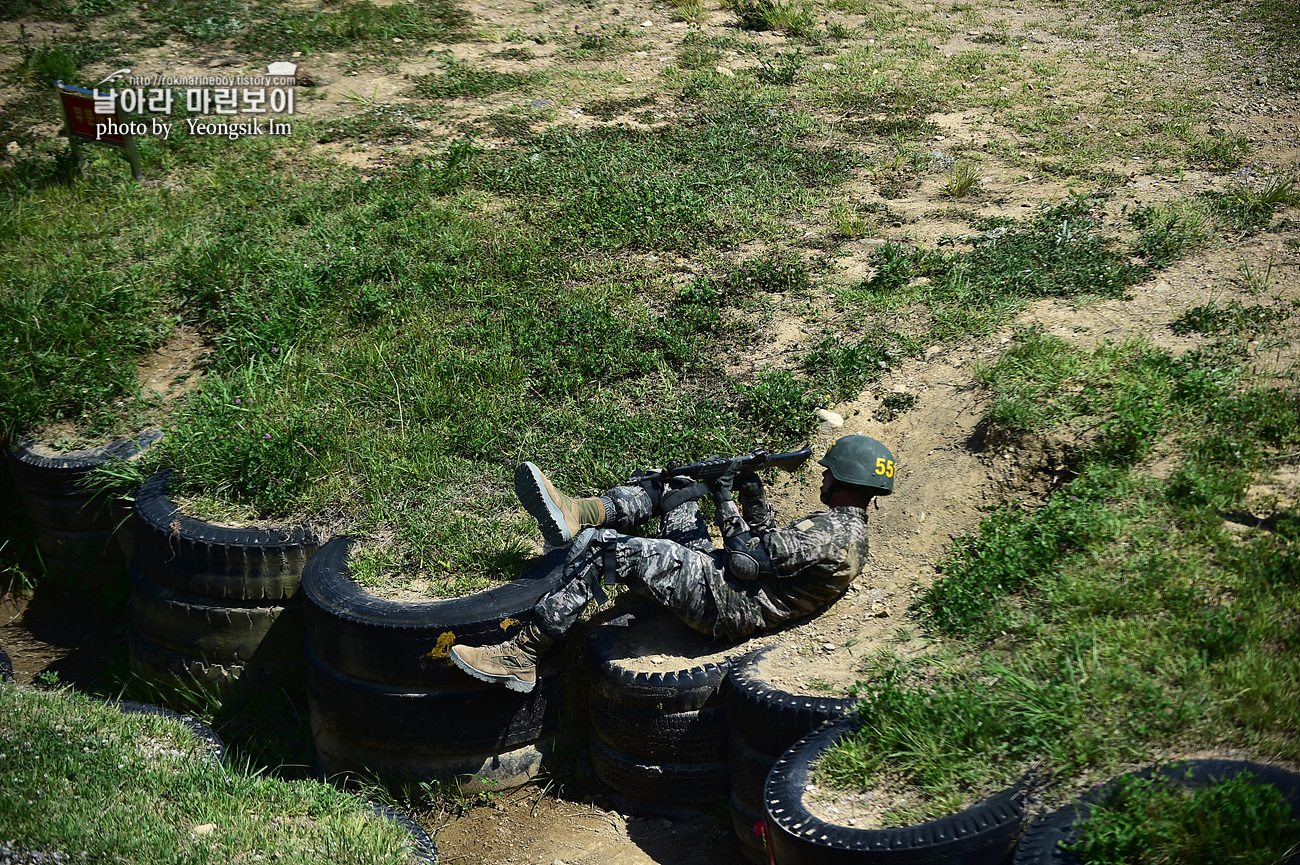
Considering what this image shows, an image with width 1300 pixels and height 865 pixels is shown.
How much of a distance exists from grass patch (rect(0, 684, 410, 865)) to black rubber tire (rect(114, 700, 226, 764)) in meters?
0.11

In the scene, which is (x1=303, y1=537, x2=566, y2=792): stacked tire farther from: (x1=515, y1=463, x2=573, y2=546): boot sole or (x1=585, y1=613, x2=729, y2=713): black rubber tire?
(x1=585, y1=613, x2=729, y2=713): black rubber tire

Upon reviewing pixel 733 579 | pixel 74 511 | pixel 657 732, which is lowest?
pixel 74 511

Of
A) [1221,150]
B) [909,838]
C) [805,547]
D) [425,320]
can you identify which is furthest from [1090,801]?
[1221,150]

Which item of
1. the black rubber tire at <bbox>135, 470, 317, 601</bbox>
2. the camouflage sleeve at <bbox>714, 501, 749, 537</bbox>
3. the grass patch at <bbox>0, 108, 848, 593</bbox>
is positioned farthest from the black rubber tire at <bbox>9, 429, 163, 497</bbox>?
the camouflage sleeve at <bbox>714, 501, 749, 537</bbox>

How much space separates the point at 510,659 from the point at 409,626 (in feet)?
1.68

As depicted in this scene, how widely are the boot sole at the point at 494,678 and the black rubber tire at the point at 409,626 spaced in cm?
13

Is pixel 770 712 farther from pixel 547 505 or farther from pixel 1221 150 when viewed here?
pixel 1221 150

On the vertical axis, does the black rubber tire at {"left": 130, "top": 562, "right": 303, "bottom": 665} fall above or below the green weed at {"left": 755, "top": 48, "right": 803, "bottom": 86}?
below

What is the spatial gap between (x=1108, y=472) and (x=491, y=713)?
3.26 m

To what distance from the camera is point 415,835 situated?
441cm

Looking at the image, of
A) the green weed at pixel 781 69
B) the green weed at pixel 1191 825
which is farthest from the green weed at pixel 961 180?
the green weed at pixel 1191 825

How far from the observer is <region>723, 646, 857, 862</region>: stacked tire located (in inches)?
164

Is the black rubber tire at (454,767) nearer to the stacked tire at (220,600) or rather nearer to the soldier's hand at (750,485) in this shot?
the stacked tire at (220,600)

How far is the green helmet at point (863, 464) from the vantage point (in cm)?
511
